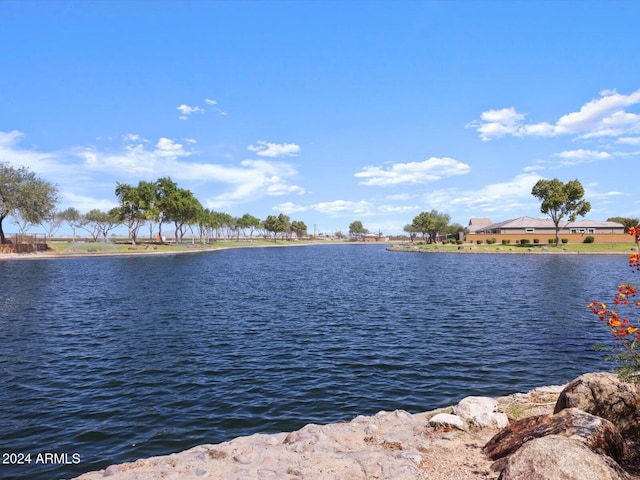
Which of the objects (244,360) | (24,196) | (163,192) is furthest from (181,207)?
(244,360)

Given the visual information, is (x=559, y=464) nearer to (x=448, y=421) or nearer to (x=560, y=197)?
(x=448, y=421)

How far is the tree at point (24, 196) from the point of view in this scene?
9150 cm

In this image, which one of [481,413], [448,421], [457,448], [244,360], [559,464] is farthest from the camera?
[244,360]

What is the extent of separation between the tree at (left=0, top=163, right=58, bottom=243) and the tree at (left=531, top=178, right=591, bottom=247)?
421ft

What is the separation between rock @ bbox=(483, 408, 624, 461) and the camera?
662 centimetres

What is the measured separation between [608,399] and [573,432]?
8.53 feet

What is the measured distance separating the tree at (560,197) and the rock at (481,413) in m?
115

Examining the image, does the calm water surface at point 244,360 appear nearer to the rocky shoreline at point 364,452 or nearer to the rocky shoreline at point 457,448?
the rocky shoreline at point 364,452

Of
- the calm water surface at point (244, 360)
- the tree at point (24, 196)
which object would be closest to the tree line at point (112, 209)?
the tree at point (24, 196)

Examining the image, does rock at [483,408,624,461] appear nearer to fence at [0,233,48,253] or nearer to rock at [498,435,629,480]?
rock at [498,435,629,480]

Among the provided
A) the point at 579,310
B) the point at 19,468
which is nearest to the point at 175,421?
the point at 19,468

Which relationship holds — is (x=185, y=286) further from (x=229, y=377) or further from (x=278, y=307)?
(x=229, y=377)

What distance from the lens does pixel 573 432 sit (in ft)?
22.1

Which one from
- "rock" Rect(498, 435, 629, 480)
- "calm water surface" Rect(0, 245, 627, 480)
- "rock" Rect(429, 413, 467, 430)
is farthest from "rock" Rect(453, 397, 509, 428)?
"rock" Rect(498, 435, 629, 480)
